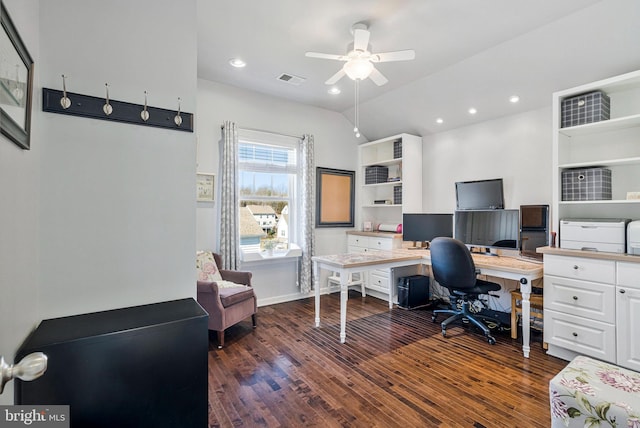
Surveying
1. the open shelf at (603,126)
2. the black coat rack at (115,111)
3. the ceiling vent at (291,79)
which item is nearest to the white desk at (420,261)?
the open shelf at (603,126)

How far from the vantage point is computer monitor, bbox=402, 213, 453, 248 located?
160 inches

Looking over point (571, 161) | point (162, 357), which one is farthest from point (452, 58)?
point (162, 357)

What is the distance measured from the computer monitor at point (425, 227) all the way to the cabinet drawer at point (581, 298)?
1.44 meters

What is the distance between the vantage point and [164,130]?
155 centimetres

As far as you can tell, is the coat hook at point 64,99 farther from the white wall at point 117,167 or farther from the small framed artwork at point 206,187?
the small framed artwork at point 206,187

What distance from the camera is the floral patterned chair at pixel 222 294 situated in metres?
2.90

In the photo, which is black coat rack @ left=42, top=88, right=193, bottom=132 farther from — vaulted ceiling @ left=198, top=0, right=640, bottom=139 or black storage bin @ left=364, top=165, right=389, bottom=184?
black storage bin @ left=364, top=165, right=389, bottom=184

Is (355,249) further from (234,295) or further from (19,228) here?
(19,228)

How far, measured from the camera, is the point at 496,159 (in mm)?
3811

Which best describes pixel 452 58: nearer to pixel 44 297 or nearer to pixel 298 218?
pixel 298 218

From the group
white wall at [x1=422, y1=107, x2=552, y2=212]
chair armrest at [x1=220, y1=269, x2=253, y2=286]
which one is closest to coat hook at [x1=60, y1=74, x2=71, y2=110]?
chair armrest at [x1=220, y1=269, x2=253, y2=286]

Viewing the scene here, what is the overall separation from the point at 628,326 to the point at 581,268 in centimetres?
48

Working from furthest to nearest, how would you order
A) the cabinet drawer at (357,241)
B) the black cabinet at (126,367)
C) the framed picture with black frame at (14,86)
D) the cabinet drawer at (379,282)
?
the cabinet drawer at (357,241), the cabinet drawer at (379,282), the black cabinet at (126,367), the framed picture with black frame at (14,86)

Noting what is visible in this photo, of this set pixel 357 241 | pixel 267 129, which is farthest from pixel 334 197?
pixel 267 129
